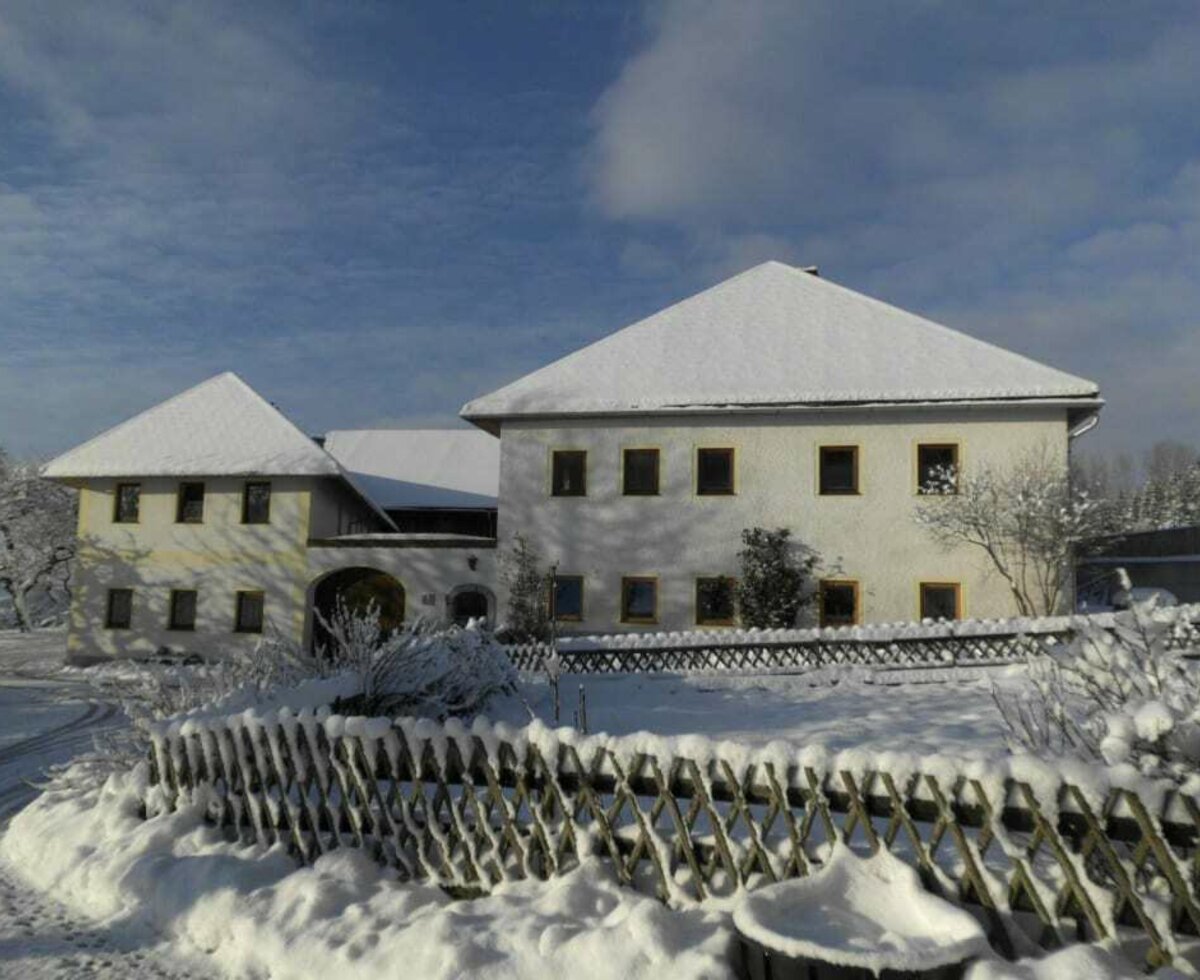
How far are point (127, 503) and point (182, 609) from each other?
3556 mm

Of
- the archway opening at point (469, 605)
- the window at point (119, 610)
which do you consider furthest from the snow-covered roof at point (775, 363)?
the window at point (119, 610)

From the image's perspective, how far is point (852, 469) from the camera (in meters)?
20.1

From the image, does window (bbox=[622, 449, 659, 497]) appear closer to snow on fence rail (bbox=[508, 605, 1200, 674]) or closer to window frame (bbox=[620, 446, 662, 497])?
window frame (bbox=[620, 446, 662, 497])

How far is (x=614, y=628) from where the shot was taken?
66.7 feet

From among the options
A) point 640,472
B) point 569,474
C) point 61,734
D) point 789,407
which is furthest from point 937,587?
point 61,734

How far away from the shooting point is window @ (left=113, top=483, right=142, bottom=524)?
80.9ft

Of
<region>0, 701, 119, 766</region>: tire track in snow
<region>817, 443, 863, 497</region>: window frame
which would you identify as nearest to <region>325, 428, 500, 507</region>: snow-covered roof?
<region>817, 443, 863, 497</region>: window frame

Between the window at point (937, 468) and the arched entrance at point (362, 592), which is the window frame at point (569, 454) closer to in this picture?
the arched entrance at point (362, 592)

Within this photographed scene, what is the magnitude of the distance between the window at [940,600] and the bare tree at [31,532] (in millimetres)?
31279

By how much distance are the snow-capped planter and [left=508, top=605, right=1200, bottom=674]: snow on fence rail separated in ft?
38.6

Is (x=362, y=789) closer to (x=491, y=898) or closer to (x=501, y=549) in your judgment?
(x=491, y=898)

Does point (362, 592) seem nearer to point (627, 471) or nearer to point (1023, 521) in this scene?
point (627, 471)

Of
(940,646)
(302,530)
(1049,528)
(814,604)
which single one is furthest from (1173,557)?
(302,530)

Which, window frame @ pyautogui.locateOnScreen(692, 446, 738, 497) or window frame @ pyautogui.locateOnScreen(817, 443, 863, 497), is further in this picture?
window frame @ pyautogui.locateOnScreen(692, 446, 738, 497)
